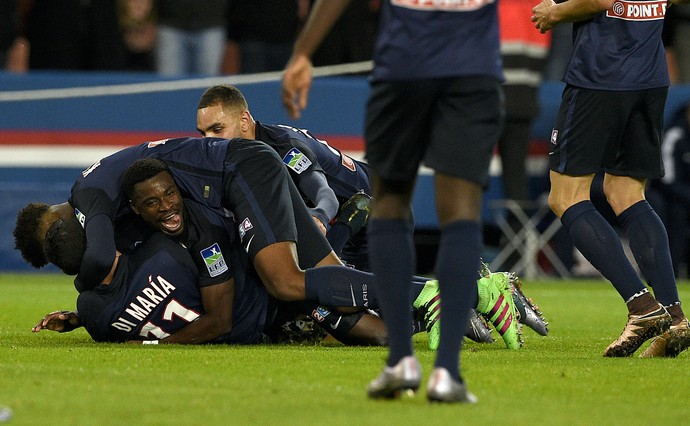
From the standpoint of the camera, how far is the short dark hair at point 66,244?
5.64 meters

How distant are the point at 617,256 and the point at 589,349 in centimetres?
71

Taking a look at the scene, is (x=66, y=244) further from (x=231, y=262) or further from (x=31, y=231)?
(x=231, y=262)

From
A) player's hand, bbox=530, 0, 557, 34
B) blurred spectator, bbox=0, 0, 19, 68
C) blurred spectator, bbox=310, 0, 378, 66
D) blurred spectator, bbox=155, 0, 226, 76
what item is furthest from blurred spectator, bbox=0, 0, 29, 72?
player's hand, bbox=530, 0, 557, 34

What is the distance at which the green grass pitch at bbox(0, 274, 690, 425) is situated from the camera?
134 inches

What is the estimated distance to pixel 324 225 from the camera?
6125 mm

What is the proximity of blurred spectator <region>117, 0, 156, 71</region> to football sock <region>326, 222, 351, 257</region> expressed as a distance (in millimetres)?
5812

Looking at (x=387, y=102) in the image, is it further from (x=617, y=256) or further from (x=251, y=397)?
(x=617, y=256)

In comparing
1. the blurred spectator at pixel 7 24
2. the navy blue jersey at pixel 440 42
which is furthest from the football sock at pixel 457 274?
the blurred spectator at pixel 7 24

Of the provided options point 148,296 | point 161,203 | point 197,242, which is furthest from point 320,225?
point 148,296

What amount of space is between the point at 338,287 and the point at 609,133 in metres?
1.35

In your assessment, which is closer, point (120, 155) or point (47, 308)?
point (120, 155)

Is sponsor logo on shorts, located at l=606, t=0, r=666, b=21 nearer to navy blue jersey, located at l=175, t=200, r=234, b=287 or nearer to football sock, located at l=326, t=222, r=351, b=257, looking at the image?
football sock, located at l=326, t=222, r=351, b=257

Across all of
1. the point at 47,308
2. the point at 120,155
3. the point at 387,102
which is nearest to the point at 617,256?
the point at 387,102

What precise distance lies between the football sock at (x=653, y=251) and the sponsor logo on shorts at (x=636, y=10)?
0.78 meters
